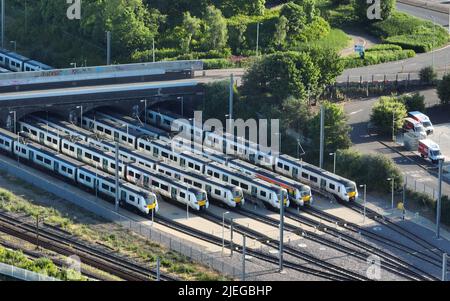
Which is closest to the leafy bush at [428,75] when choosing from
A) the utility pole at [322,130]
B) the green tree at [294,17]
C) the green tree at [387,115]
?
the green tree at [387,115]

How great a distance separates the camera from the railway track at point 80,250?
85.1 meters

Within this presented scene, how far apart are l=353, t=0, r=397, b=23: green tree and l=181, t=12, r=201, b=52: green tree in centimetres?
1552

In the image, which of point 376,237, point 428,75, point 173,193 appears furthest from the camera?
point 428,75

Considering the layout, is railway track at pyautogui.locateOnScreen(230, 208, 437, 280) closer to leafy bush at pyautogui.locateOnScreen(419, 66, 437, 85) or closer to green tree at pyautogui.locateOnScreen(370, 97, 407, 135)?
green tree at pyautogui.locateOnScreen(370, 97, 407, 135)

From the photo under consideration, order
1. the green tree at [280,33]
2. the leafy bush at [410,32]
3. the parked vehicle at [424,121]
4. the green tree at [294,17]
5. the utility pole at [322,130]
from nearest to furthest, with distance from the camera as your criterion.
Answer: the utility pole at [322,130] < the parked vehicle at [424,121] < the green tree at [280,33] < the green tree at [294,17] < the leafy bush at [410,32]

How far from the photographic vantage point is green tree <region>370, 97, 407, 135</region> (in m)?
109

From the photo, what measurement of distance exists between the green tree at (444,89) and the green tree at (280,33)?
16968mm

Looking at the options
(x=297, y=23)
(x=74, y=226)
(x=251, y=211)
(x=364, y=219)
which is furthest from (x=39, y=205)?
(x=297, y=23)

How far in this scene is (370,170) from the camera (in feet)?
329

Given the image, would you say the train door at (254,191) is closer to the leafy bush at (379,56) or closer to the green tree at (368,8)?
the leafy bush at (379,56)

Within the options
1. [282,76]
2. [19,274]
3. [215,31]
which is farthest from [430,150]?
[19,274]

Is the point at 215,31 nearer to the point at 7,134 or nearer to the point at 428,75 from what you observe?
the point at 428,75

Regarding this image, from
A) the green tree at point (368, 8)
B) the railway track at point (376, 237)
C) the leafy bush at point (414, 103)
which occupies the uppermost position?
the green tree at point (368, 8)

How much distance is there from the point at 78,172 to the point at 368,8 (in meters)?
42.5
